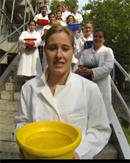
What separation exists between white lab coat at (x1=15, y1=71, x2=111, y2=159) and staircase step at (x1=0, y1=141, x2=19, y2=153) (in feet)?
6.11

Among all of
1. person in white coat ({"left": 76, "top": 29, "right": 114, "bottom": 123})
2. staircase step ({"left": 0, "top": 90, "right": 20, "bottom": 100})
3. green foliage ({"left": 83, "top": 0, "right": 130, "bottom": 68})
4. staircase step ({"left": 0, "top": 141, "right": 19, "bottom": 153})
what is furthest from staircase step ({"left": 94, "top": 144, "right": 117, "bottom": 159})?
green foliage ({"left": 83, "top": 0, "right": 130, "bottom": 68})

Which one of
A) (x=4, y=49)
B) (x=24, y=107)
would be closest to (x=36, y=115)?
(x=24, y=107)

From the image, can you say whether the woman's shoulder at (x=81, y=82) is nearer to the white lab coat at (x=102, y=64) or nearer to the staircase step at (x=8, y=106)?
the white lab coat at (x=102, y=64)

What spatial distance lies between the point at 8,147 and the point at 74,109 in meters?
2.11

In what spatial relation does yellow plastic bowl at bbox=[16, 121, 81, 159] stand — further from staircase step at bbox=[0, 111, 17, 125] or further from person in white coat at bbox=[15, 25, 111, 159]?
staircase step at bbox=[0, 111, 17, 125]

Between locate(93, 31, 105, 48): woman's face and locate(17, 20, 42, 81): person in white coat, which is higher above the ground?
locate(93, 31, 105, 48): woman's face

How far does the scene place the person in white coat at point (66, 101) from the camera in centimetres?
124

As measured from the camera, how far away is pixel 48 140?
42.4 inches

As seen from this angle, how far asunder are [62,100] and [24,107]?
22cm

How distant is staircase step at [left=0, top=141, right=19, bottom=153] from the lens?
119 inches

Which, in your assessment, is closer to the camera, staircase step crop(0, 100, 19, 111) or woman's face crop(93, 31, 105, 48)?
woman's face crop(93, 31, 105, 48)

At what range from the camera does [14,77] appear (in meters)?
5.08

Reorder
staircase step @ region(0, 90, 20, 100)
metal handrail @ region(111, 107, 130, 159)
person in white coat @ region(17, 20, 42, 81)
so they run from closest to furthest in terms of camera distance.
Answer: metal handrail @ region(111, 107, 130, 159) < staircase step @ region(0, 90, 20, 100) < person in white coat @ region(17, 20, 42, 81)

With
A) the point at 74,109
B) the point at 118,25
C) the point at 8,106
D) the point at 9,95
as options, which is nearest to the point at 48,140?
the point at 74,109
